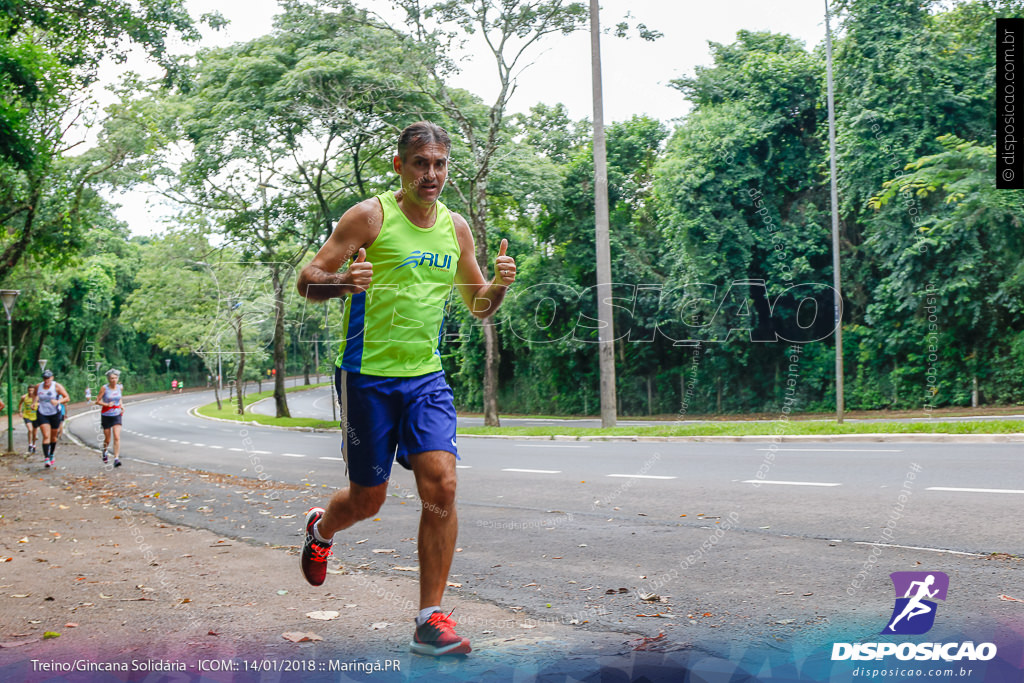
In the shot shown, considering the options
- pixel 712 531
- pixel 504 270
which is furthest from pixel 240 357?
pixel 504 270

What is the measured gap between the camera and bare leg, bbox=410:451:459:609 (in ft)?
12.1

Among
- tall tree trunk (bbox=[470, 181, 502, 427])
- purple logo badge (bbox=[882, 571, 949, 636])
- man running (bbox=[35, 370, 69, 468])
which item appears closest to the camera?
purple logo badge (bbox=[882, 571, 949, 636])

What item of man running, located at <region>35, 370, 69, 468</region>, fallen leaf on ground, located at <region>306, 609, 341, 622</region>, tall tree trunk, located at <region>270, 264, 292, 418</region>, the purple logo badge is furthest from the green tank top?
tall tree trunk, located at <region>270, 264, 292, 418</region>

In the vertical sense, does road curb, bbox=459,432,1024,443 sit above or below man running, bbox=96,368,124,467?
below

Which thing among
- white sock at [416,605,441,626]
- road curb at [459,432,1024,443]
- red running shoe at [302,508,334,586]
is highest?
red running shoe at [302,508,334,586]

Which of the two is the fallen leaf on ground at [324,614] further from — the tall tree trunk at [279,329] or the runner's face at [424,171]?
the tall tree trunk at [279,329]

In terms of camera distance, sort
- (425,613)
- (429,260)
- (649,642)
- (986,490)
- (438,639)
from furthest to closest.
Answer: (986,490) → (429,260) → (649,642) → (425,613) → (438,639)

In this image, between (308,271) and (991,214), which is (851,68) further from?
(308,271)

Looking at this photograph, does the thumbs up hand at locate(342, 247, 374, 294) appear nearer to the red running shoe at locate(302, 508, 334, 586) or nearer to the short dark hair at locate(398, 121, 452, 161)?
the short dark hair at locate(398, 121, 452, 161)

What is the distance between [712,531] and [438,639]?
3.71 meters

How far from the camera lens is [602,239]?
62.4 ft

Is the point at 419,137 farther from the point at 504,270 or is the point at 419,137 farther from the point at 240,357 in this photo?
the point at 240,357

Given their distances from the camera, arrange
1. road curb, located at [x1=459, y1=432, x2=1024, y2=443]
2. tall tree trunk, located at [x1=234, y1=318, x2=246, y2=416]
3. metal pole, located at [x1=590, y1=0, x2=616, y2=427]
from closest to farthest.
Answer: road curb, located at [x1=459, y1=432, x2=1024, y2=443] < metal pole, located at [x1=590, y1=0, x2=616, y2=427] < tall tree trunk, located at [x1=234, y1=318, x2=246, y2=416]

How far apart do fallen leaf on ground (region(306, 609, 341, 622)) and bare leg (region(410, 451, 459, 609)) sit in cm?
75
